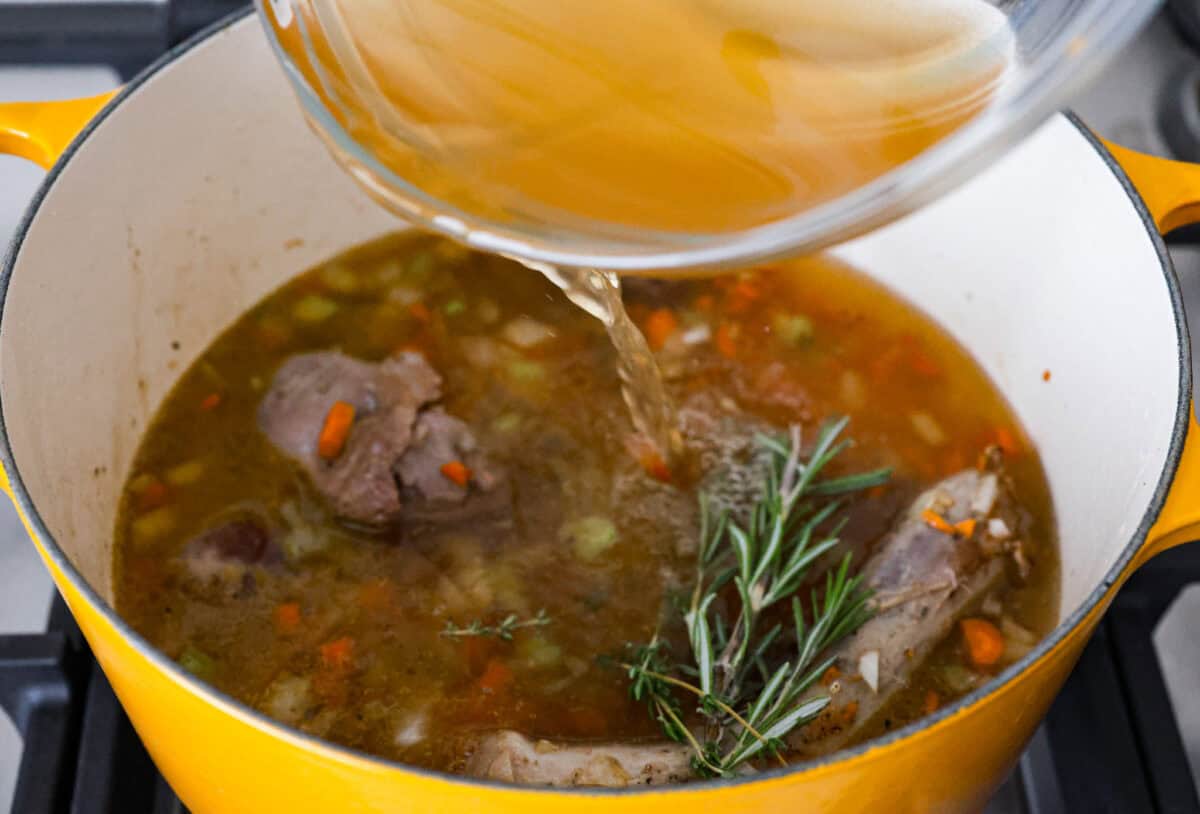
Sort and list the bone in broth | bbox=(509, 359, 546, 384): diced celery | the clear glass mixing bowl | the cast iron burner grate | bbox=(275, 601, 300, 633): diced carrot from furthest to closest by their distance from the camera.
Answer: bbox=(509, 359, 546, 384): diced celery < bbox=(275, 601, 300, 633): diced carrot < the cast iron burner grate < the bone in broth < the clear glass mixing bowl

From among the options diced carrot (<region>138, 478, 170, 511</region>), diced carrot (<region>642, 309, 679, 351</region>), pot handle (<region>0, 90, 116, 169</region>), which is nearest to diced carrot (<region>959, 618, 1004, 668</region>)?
diced carrot (<region>642, 309, 679, 351</region>)

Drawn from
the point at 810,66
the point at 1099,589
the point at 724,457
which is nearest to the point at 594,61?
the point at 810,66

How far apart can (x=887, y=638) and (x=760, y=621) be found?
0.13 metres

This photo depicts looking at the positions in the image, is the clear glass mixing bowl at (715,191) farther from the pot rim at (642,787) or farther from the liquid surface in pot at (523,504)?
the liquid surface in pot at (523,504)

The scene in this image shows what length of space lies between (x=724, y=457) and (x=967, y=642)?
1.15 feet

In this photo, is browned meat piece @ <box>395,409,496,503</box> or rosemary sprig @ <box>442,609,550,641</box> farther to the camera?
browned meat piece @ <box>395,409,496,503</box>

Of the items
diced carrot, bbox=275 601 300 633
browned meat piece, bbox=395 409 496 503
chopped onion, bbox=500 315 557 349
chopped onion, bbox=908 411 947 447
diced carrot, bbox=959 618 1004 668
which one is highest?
chopped onion, bbox=908 411 947 447

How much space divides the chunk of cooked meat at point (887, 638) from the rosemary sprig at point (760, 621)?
3 centimetres

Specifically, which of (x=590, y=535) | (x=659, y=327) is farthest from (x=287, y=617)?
(x=659, y=327)

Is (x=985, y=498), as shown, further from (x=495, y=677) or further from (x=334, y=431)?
(x=334, y=431)

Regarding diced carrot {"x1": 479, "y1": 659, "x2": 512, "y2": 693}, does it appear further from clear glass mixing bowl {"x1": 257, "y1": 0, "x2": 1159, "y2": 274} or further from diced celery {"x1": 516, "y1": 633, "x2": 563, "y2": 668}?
clear glass mixing bowl {"x1": 257, "y1": 0, "x2": 1159, "y2": 274}

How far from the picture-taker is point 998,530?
4.74 ft

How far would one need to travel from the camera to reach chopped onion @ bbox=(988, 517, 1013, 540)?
1.44m

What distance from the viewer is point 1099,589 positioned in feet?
3.29
